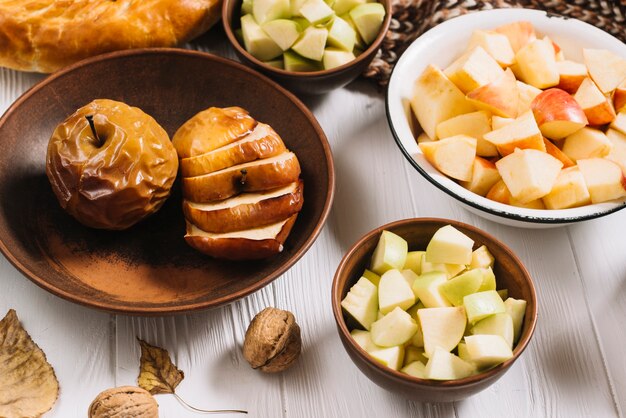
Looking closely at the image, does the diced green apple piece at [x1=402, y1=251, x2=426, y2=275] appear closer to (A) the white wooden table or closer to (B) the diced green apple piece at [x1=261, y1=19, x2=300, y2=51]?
(A) the white wooden table

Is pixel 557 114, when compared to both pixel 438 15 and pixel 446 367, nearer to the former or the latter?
pixel 438 15

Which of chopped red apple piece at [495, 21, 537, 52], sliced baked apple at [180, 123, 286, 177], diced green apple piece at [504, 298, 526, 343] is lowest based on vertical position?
diced green apple piece at [504, 298, 526, 343]

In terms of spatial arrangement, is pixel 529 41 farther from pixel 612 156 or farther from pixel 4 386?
pixel 4 386

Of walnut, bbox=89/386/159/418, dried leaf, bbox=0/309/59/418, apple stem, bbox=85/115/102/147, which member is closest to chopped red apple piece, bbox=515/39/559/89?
apple stem, bbox=85/115/102/147

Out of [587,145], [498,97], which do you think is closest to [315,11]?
[498,97]

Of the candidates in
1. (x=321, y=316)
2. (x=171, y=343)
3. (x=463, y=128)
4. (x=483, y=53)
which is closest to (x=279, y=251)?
(x=321, y=316)
